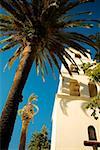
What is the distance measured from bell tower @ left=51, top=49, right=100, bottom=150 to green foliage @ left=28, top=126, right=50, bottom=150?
19.1 metres

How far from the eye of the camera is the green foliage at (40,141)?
123 ft

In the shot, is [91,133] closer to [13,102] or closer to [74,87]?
[74,87]

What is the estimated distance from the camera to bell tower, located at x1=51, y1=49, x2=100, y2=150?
15.8 m

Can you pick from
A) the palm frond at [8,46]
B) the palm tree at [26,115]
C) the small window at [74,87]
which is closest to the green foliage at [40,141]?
the palm tree at [26,115]

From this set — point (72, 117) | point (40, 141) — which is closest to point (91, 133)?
point (72, 117)

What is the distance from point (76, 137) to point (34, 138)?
25.3 metres

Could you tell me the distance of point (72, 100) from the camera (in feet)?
61.3

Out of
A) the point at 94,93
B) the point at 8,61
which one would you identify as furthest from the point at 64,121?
the point at 8,61

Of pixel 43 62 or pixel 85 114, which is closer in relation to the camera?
pixel 43 62

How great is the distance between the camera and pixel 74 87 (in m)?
21.0

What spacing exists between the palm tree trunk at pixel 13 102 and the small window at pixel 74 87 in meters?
11.9

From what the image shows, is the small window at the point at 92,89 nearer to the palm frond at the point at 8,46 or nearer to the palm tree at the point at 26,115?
the palm tree at the point at 26,115

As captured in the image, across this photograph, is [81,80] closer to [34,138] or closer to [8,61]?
[8,61]

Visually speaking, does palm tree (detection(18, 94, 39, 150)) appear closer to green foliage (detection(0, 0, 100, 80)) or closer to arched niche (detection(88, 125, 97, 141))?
arched niche (detection(88, 125, 97, 141))
